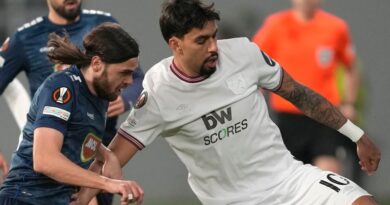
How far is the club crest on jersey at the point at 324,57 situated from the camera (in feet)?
35.3

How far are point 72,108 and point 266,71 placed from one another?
4.14 feet

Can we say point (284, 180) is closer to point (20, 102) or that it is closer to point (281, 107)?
point (20, 102)

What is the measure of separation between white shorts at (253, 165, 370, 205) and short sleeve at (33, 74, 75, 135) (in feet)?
4.26

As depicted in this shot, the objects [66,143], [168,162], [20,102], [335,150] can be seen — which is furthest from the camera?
[168,162]

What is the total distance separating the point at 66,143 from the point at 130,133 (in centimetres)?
58

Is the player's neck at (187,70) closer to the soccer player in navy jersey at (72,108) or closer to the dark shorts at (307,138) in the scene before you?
the soccer player in navy jersey at (72,108)

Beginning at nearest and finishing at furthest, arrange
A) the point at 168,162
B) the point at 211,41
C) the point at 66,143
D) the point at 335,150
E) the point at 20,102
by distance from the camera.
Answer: the point at 66,143 → the point at 211,41 → the point at 20,102 → the point at 335,150 → the point at 168,162

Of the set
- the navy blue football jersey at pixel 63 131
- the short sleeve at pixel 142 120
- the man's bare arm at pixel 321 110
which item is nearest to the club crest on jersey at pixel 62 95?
the navy blue football jersey at pixel 63 131

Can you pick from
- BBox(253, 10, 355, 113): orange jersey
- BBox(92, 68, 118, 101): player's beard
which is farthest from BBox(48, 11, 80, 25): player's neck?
BBox(253, 10, 355, 113): orange jersey

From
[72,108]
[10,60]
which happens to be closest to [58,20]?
[10,60]

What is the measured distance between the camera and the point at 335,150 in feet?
34.7

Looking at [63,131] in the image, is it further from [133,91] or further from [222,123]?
[133,91]

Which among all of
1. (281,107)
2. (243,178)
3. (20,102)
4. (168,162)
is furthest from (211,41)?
(168,162)

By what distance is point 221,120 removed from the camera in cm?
688
